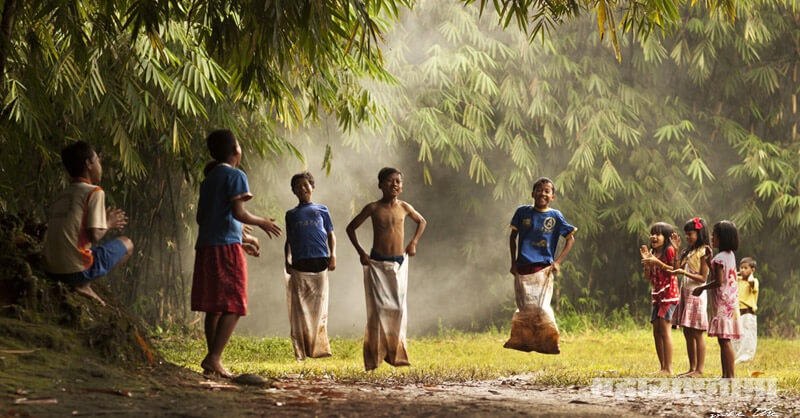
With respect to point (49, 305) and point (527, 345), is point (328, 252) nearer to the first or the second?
point (527, 345)

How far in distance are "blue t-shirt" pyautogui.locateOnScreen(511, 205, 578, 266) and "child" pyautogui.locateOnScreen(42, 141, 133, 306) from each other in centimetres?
307

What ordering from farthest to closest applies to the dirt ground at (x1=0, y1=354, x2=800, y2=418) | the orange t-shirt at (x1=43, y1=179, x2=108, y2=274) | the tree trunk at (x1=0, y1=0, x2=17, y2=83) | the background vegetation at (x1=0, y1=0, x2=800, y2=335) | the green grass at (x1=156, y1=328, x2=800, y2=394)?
the background vegetation at (x1=0, y1=0, x2=800, y2=335), the green grass at (x1=156, y1=328, x2=800, y2=394), the tree trunk at (x1=0, y1=0, x2=17, y2=83), the orange t-shirt at (x1=43, y1=179, x2=108, y2=274), the dirt ground at (x1=0, y1=354, x2=800, y2=418)

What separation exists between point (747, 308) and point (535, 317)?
10.9 ft

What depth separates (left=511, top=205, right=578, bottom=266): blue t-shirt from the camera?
6016 millimetres

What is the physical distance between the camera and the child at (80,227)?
406 cm

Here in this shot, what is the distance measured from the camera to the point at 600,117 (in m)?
10.9

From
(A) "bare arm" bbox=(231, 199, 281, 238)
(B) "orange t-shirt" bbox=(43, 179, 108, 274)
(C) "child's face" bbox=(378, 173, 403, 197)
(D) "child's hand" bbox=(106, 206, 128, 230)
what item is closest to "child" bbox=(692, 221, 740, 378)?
(C) "child's face" bbox=(378, 173, 403, 197)

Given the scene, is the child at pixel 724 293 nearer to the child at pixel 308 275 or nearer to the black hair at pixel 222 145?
the child at pixel 308 275

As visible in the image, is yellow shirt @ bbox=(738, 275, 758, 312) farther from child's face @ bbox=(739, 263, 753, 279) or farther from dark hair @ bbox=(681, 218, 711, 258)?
A: dark hair @ bbox=(681, 218, 711, 258)

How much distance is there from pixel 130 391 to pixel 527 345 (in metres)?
3.34

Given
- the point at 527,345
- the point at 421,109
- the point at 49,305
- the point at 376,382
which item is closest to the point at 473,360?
the point at 527,345

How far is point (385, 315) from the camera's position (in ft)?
18.7

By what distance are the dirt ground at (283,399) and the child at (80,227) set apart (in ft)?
1.98

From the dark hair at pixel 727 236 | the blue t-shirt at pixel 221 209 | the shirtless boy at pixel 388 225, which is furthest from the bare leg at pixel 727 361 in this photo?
the blue t-shirt at pixel 221 209
